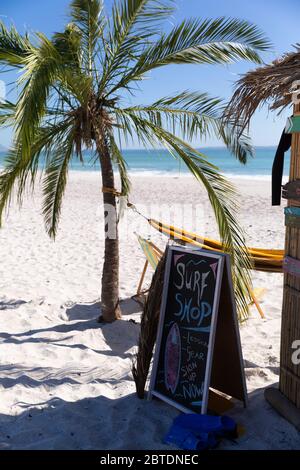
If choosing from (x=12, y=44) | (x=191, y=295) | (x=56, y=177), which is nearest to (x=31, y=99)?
(x=12, y=44)

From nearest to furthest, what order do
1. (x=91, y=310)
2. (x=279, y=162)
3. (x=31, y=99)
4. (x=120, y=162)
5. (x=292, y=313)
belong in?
(x=292, y=313) → (x=31, y=99) → (x=279, y=162) → (x=120, y=162) → (x=91, y=310)

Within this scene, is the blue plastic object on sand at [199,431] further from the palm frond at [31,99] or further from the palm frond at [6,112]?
the palm frond at [6,112]

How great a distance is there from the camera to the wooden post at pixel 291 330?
2604mm

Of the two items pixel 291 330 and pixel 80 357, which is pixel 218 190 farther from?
pixel 80 357

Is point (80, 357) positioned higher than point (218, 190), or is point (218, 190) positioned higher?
point (218, 190)

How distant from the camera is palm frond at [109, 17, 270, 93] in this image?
12.1 feet

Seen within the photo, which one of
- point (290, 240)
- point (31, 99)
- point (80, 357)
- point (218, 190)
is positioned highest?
point (31, 99)

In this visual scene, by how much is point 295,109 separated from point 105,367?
2.17 metres

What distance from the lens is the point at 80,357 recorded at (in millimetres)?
3684

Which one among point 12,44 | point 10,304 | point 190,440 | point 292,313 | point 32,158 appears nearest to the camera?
point 190,440

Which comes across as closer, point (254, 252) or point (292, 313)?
point (292, 313)

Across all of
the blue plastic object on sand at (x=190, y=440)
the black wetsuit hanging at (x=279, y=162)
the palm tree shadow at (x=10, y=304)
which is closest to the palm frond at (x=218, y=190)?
the black wetsuit hanging at (x=279, y=162)

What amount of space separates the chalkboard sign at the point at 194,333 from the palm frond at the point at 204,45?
5.99 feet

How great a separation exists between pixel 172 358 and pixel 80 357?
1.12m
